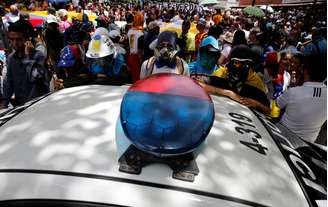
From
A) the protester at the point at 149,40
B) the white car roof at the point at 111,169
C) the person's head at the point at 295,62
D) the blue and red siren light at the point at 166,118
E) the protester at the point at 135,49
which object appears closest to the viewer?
the white car roof at the point at 111,169

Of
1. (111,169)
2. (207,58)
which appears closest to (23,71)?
(207,58)

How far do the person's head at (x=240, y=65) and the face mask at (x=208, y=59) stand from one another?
52 cm

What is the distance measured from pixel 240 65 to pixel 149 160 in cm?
245

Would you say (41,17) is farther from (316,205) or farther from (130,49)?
(316,205)

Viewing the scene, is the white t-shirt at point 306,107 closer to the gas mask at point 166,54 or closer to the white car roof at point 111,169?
the gas mask at point 166,54

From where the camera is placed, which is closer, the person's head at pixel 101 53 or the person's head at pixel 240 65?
the person's head at pixel 240 65

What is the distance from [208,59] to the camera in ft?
14.2

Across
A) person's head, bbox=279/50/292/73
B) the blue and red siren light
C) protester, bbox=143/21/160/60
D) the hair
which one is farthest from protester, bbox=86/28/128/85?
protester, bbox=143/21/160/60

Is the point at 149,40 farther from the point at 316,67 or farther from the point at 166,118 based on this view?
the point at 166,118

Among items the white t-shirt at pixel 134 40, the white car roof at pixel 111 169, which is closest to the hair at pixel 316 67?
the white car roof at pixel 111 169

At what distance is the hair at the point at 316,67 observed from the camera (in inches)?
125

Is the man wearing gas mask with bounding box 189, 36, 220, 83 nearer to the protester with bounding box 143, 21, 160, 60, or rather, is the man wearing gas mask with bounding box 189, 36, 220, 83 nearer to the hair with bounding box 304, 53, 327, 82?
the hair with bounding box 304, 53, 327, 82

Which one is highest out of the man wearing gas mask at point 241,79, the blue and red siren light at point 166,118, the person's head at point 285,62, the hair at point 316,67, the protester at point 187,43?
the blue and red siren light at point 166,118

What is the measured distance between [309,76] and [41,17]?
967cm
